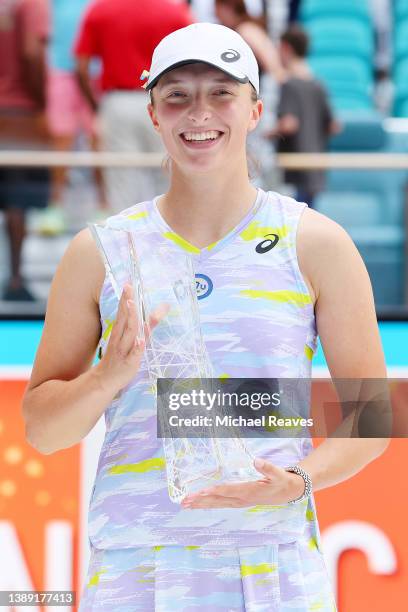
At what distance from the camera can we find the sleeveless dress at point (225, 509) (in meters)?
1.58

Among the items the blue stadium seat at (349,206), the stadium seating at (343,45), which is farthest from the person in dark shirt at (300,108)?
the stadium seating at (343,45)

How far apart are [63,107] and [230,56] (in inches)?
142

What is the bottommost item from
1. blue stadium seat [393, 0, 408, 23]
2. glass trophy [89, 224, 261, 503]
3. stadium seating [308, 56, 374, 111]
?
glass trophy [89, 224, 261, 503]

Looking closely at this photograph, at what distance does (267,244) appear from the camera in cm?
162

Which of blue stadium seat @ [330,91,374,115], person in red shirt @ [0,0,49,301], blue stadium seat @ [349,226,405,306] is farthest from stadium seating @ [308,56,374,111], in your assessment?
blue stadium seat @ [349,226,405,306]

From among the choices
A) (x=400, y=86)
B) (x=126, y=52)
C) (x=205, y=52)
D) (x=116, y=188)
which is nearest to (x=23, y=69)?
(x=126, y=52)

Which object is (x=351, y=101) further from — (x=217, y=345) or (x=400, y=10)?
(x=217, y=345)

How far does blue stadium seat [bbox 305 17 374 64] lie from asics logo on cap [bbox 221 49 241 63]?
5.54 m

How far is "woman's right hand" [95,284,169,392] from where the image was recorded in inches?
58.3

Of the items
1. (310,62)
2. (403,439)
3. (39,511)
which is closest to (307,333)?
(403,439)

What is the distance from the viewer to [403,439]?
2322 mm

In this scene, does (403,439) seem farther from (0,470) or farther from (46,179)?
(46,179)

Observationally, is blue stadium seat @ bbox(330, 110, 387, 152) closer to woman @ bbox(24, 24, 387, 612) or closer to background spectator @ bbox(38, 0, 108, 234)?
Result: background spectator @ bbox(38, 0, 108, 234)

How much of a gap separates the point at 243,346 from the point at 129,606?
0.39 metres
